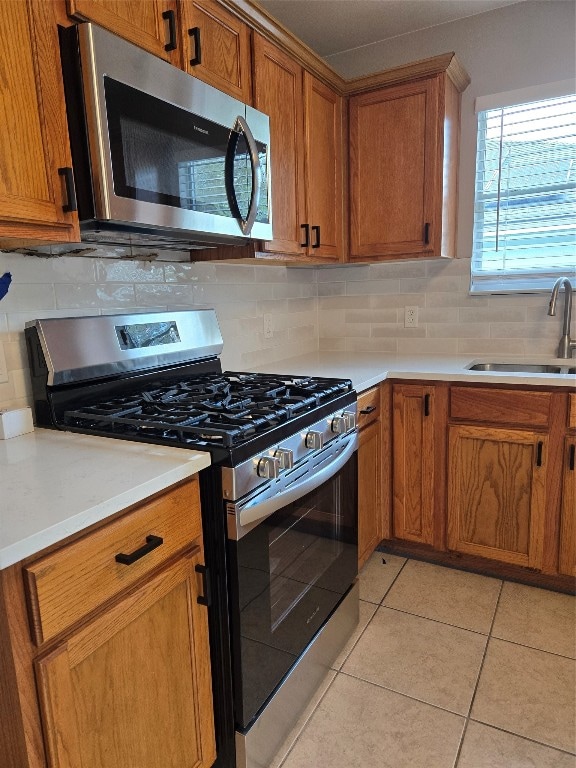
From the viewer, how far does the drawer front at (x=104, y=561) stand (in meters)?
0.82

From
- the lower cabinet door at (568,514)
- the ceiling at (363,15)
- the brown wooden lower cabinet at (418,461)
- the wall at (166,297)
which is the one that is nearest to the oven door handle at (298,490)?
the brown wooden lower cabinet at (418,461)

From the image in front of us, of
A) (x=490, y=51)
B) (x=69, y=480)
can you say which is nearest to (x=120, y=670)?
(x=69, y=480)

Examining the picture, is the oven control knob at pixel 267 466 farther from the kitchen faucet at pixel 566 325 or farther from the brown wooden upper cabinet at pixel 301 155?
the kitchen faucet at pixel 566 325

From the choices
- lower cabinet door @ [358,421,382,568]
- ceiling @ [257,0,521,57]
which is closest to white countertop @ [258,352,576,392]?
lower cabinet door @ [358,421,382,568]

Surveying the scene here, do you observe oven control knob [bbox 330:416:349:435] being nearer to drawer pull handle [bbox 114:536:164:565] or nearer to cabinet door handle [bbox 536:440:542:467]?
drawer pull handle [bbox 114:536:164:565]

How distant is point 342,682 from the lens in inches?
65.4

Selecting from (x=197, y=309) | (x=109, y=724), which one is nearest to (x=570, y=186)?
(x=197, y=309)

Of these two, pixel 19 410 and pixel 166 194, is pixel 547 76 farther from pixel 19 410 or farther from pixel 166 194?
pixel 19 410

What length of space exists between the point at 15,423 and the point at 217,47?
4.29 feet

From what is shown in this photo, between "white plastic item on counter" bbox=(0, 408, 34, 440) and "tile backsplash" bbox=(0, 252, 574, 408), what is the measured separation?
0.27 ft

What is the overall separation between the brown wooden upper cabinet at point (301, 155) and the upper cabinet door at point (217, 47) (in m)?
0.07

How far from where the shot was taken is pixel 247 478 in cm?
117

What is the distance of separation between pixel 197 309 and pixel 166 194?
65 cm

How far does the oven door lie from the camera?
1204mm
